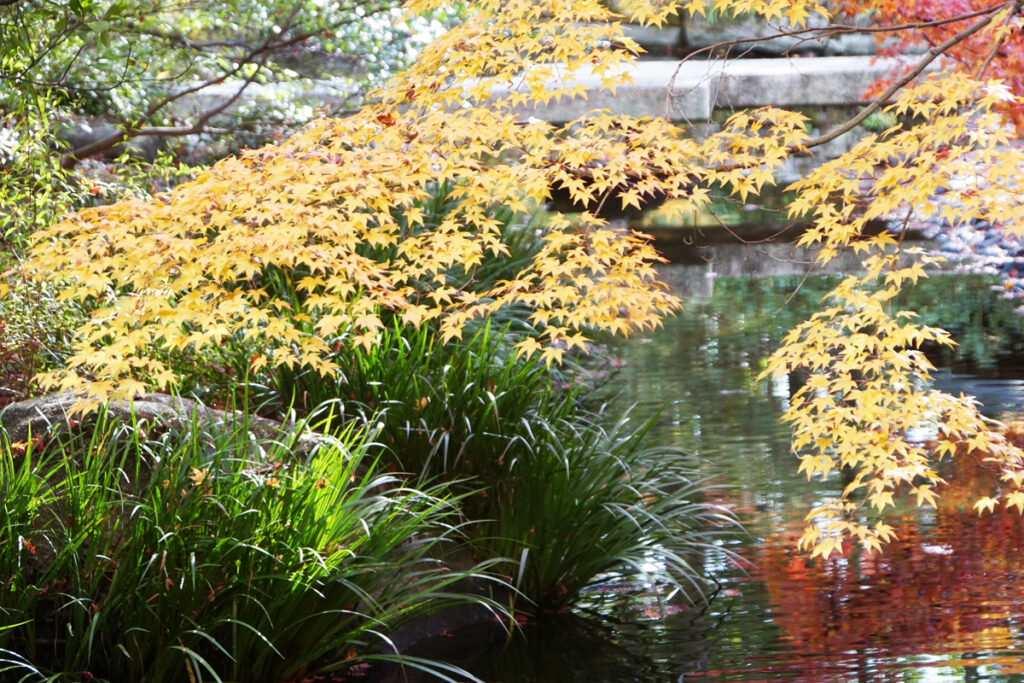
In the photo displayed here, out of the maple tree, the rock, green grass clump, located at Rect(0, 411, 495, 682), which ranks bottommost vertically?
green grass clump, located at Rect(0, 411, 495, 682)

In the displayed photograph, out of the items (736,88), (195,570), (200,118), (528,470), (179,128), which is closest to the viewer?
(195,570)

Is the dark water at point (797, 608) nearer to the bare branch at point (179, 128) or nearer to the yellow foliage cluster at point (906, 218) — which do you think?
the yellow foliage cluster at point (906, 218)

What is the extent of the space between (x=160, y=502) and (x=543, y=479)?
5.10 ft

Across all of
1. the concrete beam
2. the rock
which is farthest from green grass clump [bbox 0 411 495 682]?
the concrete beam

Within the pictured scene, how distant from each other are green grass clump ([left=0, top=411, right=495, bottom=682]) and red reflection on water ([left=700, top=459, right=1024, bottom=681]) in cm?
125

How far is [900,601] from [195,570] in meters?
2.57

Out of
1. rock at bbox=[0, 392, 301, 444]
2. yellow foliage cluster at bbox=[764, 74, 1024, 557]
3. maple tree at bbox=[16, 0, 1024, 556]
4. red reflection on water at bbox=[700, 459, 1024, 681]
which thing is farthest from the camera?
rock at bbox=[0, 392, 301, 444]

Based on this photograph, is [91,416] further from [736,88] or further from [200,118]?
[736,88]

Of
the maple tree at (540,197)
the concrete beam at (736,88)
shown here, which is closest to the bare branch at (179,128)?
the concrete beam at (736,88)

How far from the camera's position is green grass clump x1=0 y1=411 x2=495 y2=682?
3.25m

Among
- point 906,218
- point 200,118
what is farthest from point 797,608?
point 200,118

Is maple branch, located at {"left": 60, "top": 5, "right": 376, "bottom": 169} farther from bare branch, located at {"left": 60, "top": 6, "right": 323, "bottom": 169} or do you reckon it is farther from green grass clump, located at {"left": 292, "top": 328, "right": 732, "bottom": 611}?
green grass clump, located at {"left": 292, "top": 328, "right": 732, "bottom": 611}

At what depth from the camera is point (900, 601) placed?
4.17 meters

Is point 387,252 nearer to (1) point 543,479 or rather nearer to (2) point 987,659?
(1) point 543,479
